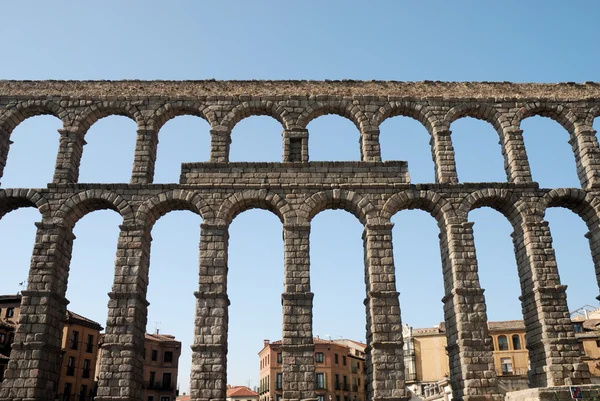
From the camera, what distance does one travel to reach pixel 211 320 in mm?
16375

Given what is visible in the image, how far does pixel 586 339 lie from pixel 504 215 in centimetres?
2532

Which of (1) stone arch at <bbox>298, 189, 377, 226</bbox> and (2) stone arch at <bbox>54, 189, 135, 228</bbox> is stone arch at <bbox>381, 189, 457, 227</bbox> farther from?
(2) stone arch at <bbox>54, 189, 135, 228</bbox>

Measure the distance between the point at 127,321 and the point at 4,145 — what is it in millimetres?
8538

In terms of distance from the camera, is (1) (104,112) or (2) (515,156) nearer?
(2) (515,156)

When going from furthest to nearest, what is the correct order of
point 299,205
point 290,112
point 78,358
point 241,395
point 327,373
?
1. point 241,395
2. point 327,373
3. point 78,358
4. point 290,112
5. point 299,205

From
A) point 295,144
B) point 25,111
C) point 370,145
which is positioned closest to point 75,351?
point 25,111

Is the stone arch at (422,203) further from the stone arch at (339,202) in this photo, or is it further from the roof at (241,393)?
the roof at (241,393)

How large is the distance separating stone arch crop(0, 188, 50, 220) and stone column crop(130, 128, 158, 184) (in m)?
2.93

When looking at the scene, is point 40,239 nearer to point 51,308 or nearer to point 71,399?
point 51,308

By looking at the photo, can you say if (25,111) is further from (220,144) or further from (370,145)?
(370,145)

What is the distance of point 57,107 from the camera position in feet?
65.1

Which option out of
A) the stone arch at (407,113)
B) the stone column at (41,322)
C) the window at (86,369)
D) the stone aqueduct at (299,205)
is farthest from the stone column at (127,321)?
the window at (86,369)

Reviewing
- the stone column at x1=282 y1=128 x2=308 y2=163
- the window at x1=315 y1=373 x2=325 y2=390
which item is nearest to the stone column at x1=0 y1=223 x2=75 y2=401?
the stone column at x1=282 y1=128 x2=308 y2=163

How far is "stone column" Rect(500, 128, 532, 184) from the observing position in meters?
18.9
